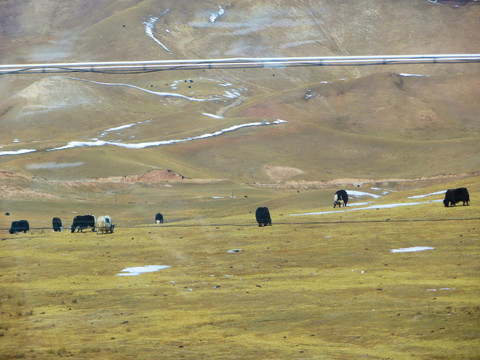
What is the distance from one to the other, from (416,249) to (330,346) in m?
32.4

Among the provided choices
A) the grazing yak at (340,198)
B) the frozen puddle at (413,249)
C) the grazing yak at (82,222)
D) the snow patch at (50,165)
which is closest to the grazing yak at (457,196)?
the grazing yak at (340,198)

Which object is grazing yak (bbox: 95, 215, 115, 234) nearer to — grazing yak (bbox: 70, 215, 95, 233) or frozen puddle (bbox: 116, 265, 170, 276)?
grazing yak (bbox: 70, 215, 95, 233)

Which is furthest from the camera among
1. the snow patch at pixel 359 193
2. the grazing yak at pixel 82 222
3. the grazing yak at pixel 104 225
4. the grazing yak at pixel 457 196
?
the snow patch at pixel 359 193

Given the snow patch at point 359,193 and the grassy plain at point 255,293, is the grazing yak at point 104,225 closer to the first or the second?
the grassy plain at point 255,293

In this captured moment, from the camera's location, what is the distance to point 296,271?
58.3m

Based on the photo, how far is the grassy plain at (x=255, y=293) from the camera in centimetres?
3359

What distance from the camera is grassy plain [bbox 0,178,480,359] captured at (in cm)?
3359

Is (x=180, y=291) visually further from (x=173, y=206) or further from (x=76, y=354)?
(x=173, y=206)

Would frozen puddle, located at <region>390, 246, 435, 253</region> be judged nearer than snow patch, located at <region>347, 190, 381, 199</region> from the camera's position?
Yes

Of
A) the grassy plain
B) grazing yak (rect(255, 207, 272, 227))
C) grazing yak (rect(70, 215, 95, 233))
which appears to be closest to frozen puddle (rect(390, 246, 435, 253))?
the grassy plain

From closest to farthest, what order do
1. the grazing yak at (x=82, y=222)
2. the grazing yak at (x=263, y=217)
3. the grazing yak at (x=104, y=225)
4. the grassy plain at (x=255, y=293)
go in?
the grassy plain at (x=255, y=293), the grazing yak at (x=263, y=217), the grazing yak at (x=104, y=225), the grazing yak at (x=82, y=222)

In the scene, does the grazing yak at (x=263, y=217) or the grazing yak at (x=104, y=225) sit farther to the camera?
the grazing yak at (x=104, y=225)

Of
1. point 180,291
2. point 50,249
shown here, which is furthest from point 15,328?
point 50,249

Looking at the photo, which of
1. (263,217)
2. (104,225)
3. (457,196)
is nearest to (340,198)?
(457,196)
